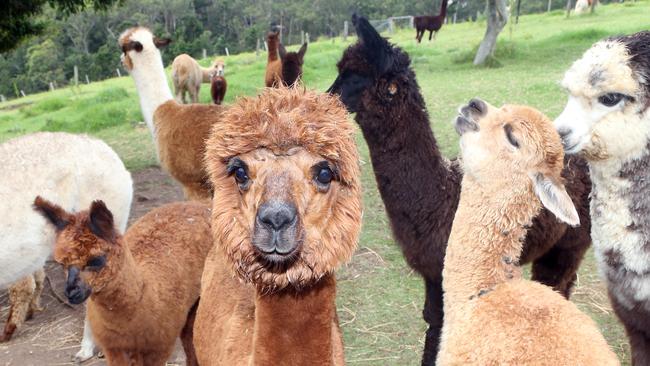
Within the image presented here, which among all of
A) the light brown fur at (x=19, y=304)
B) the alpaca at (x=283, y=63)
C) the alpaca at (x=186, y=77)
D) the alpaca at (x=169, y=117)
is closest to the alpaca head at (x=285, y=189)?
the alpaca at (x=169, y=117)

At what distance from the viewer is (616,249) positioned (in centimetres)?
283

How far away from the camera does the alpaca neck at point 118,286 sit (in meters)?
3.11

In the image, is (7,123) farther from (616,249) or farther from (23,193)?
(616,249)

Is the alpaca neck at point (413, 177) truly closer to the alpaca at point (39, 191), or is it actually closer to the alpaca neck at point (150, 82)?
the alpaca at point (39, 191)

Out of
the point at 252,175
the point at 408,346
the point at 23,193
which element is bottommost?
the point at 408,346

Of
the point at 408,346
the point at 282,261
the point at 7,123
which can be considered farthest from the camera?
the point at 7,123

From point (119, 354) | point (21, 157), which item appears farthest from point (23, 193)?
point (119, 354)

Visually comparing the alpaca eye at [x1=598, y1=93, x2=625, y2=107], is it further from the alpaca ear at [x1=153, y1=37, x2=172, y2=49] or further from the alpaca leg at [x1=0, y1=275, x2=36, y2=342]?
the alpaca ear at [x1=153, y1=37, x2=172, y2=49]

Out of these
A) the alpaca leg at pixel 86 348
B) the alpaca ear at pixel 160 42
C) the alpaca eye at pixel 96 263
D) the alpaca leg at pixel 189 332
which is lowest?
the alpaca leg at pixel 86 348

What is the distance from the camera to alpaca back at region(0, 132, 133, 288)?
4031mm

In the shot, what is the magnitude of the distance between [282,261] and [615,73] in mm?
2093

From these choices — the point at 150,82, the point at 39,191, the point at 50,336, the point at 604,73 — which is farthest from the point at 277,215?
the point at 150,82

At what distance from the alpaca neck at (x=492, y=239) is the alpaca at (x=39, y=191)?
2975mm

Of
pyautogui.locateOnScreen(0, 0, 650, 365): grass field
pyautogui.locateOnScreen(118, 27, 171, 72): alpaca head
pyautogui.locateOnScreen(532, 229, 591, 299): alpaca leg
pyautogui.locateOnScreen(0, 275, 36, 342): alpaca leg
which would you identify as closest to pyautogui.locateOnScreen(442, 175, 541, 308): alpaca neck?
pyautogui.locateOnScreen(0, 0, 650, 365): grass field
